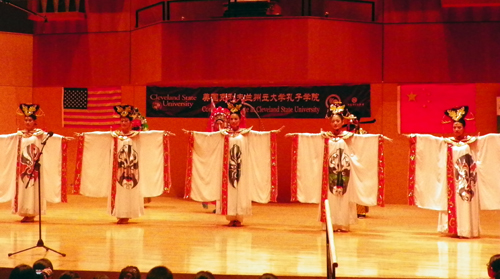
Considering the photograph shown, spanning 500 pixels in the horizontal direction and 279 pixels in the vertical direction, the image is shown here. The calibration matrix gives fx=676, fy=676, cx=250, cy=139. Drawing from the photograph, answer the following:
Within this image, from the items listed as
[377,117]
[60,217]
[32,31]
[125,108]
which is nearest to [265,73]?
[377,117]

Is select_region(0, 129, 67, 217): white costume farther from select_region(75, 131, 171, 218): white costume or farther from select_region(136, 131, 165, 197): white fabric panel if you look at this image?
select_region(136, 131, 165, 197): white fabric panel

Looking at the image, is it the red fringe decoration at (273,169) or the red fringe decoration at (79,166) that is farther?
the red fringe decoration at (79,166)

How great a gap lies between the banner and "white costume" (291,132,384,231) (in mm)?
3168

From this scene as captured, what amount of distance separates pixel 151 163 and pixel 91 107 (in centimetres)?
421

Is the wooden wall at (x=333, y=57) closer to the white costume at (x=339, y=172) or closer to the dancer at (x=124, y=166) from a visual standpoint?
the dancer at (x=124, y=166)

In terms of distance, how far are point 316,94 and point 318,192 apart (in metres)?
3.72

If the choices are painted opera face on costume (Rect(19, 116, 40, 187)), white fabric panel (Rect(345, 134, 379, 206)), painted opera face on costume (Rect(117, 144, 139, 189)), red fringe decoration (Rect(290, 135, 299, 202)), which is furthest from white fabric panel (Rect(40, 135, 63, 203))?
white fabric panel (Rect(345, 134, 379, 206))

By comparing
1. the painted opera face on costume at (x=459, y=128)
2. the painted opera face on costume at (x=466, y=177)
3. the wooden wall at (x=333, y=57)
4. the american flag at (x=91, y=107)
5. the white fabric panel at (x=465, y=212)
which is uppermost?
the wooden wall at (x=333, y=57)

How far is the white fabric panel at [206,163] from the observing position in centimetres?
898

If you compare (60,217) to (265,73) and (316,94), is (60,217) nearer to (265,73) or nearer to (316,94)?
(265,73)

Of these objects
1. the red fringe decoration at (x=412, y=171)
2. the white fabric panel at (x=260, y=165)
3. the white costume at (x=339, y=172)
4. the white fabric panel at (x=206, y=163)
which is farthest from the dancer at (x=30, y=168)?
the red fringe decoration at (x=412, y=171)

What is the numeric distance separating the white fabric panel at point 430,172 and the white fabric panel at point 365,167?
526mm

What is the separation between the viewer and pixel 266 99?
1209 centimetres

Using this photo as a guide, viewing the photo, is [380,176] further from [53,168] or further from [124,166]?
[53,168]
